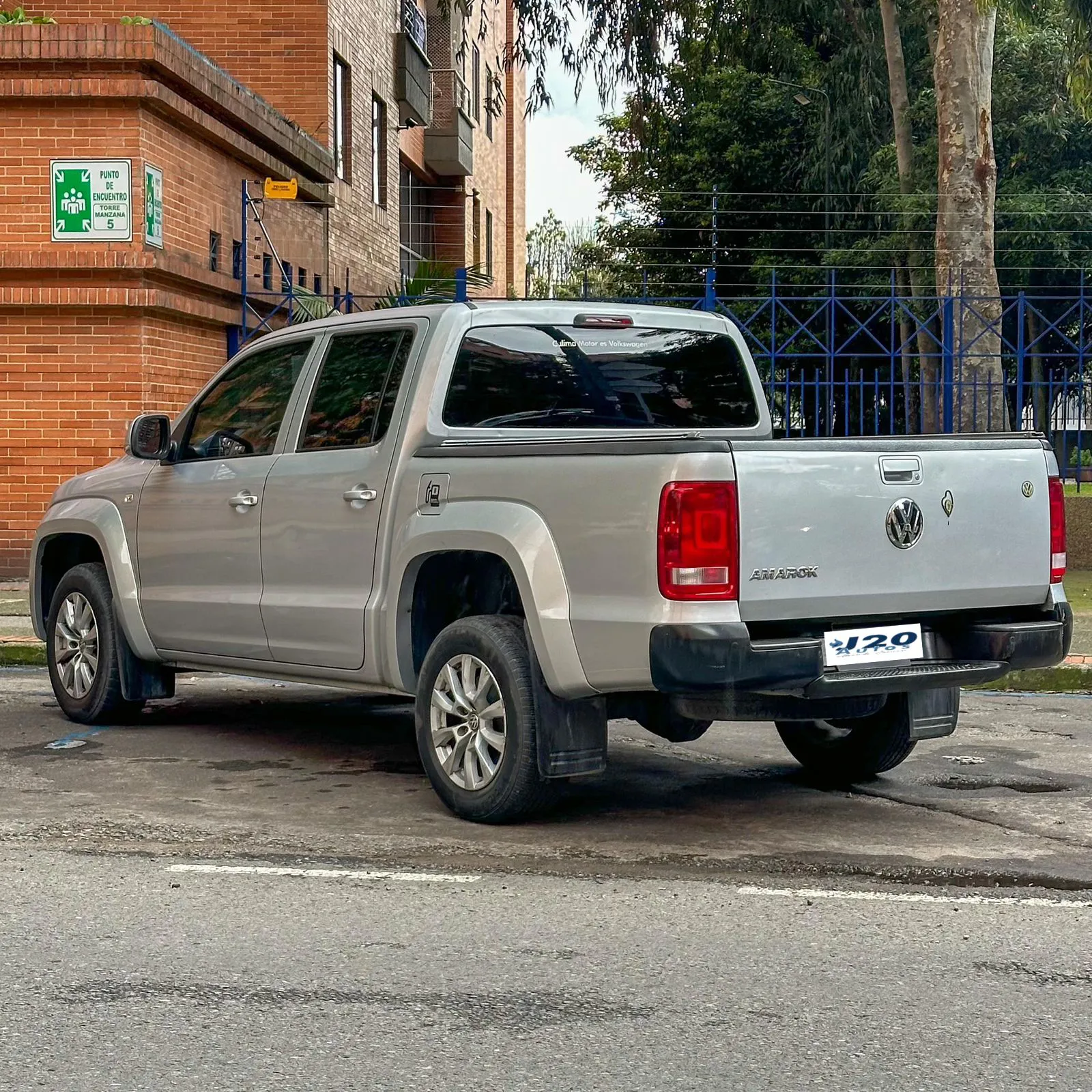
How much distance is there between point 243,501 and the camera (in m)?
7.72

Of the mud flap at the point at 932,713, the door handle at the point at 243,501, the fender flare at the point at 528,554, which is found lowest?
the mud flap at the point at 932,713

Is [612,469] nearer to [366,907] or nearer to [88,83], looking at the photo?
[366,907]

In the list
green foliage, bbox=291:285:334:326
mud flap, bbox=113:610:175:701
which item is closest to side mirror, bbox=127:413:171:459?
mud flap, bbox=113:610:175:701

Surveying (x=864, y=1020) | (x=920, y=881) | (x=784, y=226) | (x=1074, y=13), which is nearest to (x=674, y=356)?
(x=920, y=881)

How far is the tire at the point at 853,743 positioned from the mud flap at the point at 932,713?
0.03 meters

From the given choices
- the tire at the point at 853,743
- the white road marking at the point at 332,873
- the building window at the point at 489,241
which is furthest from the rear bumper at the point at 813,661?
the building window at the point at 489,241

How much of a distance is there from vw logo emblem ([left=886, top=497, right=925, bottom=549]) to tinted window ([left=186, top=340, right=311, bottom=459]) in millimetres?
2939

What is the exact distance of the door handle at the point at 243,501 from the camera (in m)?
7.68

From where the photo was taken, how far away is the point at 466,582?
6969 mm

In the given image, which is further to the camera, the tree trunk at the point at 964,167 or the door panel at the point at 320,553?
the tree trunk at the point at 964,167

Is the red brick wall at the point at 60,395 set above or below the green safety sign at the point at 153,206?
below

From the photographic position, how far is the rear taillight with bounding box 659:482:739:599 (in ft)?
18.6

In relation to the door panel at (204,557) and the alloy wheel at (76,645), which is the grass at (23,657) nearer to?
the alloy wheel at (76,645)

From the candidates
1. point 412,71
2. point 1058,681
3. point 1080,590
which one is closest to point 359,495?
point 1058,681
